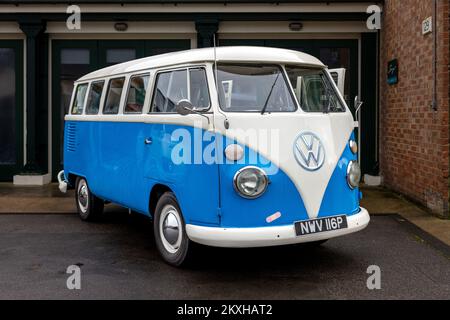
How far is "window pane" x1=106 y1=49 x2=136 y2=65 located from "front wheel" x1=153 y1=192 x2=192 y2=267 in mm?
6517

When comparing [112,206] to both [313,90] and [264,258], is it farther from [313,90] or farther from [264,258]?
[313,90]

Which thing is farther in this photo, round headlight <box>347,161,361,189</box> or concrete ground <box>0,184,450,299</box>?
round headlight <box>347,161,361,189</box>

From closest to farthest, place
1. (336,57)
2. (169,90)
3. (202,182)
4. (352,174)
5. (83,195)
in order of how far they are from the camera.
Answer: (202,182), (352,174), (169,90), (83,195), (336,57)

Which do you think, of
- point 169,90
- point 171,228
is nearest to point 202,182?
point 171,228

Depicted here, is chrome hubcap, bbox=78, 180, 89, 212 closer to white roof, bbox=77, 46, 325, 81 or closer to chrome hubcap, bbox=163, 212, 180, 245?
chrome hubcap, bbox=163, 212, 180, 245

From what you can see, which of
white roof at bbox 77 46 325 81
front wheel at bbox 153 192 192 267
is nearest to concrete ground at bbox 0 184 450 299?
front wheel at bbox 153 192 192 267

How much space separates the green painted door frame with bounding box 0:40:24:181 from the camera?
11.2 meters

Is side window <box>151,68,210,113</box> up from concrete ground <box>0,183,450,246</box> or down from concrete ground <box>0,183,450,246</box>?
up

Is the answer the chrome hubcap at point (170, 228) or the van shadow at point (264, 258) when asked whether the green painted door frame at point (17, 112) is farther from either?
the chrome hubcap at point (170, 228)

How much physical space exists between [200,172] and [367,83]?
719 cm

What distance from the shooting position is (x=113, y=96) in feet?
21.4

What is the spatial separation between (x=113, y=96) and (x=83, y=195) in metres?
1.78
